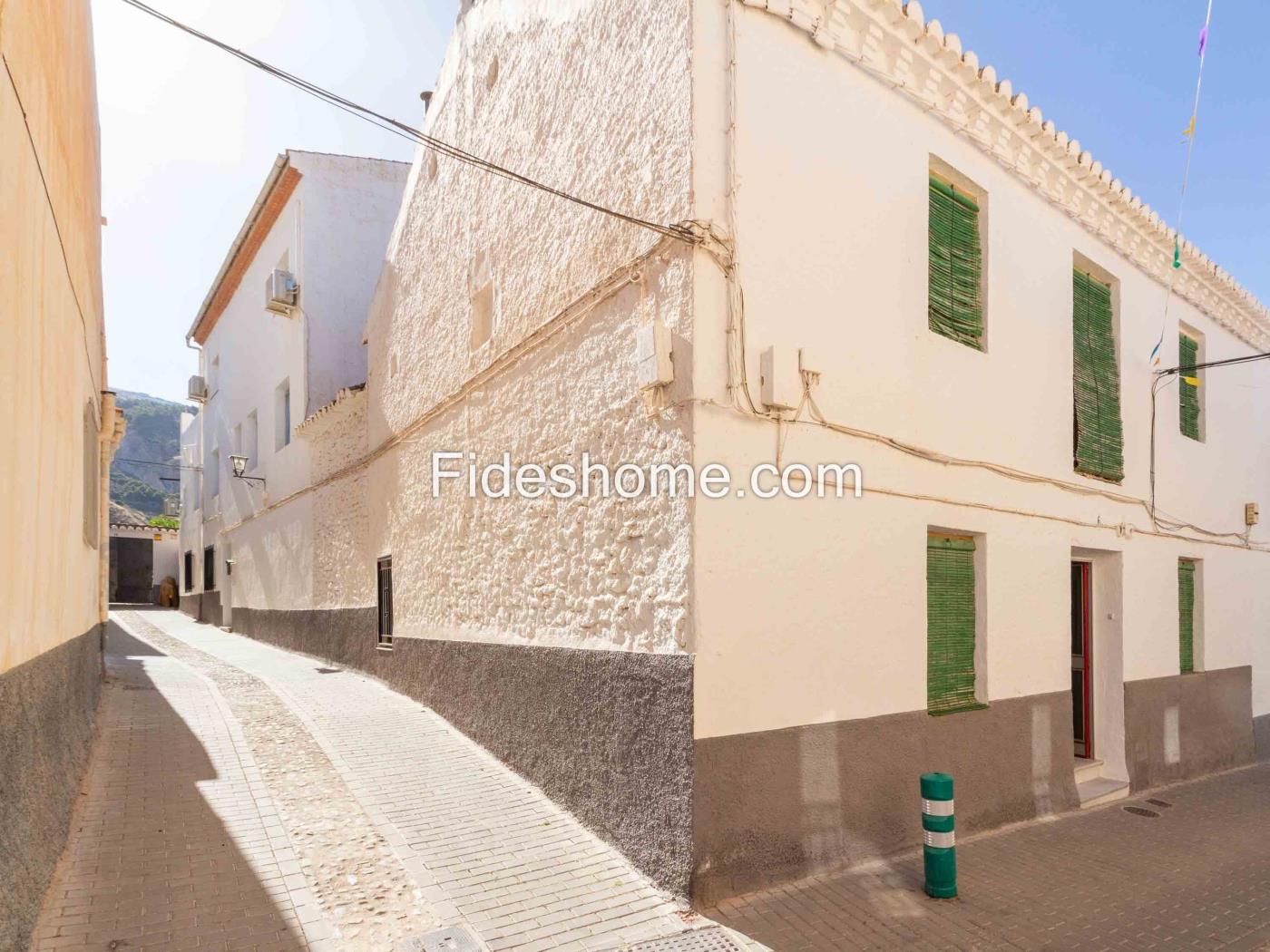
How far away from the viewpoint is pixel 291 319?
47.9ft

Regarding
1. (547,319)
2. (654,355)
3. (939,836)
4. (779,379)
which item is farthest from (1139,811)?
(547,319)

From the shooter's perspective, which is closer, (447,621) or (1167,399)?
(447,621)

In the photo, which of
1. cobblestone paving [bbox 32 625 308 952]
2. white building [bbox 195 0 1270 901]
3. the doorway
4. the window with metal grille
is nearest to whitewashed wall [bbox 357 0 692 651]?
white building [bbox 195 0 1270 901]

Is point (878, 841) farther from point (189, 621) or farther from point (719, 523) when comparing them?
point (189, 621)

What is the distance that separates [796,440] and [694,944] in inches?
114

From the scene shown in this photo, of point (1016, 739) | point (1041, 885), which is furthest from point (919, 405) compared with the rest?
point (1041, 885)

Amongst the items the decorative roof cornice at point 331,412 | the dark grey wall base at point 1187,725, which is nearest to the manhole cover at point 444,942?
the dark grey wall base at point 1187,725

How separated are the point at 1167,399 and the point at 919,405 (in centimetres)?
518

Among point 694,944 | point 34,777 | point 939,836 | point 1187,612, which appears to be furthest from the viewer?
point 1187,612

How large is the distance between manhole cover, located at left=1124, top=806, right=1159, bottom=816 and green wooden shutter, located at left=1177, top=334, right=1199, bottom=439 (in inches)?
187

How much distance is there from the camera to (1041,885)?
5266mm

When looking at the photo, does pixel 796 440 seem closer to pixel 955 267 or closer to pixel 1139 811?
pixel 955 267

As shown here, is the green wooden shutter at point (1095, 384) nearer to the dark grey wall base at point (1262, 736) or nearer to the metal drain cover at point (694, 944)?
the dark grey wall base at point (1262, 736)

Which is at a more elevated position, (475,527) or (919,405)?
(919,405)
